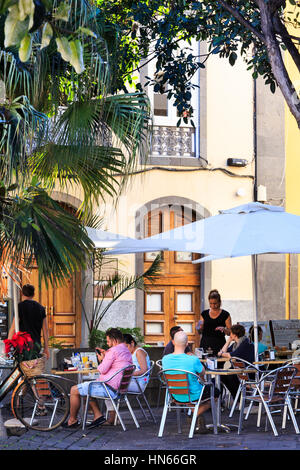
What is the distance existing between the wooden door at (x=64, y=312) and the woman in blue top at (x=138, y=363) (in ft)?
19.9

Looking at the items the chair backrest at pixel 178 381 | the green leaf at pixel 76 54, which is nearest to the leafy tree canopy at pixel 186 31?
the chair backrest at pixel 178 381

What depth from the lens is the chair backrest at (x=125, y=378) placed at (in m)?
9.71

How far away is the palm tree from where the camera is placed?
29.7 ft

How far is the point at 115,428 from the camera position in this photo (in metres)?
9.95

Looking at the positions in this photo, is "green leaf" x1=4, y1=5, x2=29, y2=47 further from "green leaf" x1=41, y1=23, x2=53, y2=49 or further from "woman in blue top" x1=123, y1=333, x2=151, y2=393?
"woman in blue top" x1=123, y1=333, x2=151, y2=393

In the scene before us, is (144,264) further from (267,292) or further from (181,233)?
(181,233)

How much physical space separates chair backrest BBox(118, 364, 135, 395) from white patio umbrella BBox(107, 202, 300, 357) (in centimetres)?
166

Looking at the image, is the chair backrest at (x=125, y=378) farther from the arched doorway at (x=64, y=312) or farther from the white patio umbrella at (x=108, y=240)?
the arched doorway at (x=64, y=312)

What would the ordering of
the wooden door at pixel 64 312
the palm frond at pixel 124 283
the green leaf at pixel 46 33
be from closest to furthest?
the green leaf at pixel 46 33
the palm frond at pixel 124 283
the wooden door at pixel 64 312

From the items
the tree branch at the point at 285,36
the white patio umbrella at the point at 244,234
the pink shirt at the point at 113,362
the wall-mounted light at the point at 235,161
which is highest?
the tree branch at the point at 285,36

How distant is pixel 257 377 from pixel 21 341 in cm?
285

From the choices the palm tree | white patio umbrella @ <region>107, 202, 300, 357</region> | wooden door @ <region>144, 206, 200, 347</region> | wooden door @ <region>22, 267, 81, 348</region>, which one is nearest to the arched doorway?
wooden door @ <region>22, 267, 81, 348</region>
